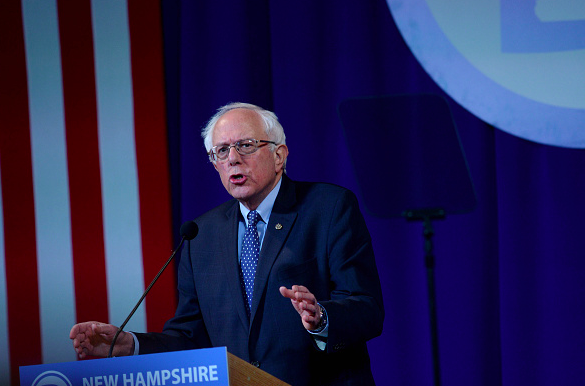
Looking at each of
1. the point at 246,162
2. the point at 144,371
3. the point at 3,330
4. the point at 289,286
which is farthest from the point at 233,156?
the point at 3,330

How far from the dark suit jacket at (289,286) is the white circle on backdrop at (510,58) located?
975mm

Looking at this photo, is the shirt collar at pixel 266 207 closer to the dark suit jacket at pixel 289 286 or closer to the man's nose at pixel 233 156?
the dark suit jacket at pixel 289 286

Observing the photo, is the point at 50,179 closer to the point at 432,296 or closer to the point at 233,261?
the point at 233,261

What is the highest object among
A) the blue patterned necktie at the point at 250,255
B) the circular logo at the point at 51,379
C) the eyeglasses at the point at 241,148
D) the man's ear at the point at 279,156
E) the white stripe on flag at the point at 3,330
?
the eyeglasses at the point at 241,148

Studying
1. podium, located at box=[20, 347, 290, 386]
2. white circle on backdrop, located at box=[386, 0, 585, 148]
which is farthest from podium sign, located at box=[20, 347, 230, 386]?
white circle on backdrop, located at box=[386, 0, 585, 148]

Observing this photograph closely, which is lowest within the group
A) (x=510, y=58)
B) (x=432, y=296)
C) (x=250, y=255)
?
(x=432, y=296)

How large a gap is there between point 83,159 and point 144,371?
1778mm

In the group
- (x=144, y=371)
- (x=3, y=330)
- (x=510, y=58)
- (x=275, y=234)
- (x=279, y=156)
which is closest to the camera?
(x=144, y=371)

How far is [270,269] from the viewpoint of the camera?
177cm

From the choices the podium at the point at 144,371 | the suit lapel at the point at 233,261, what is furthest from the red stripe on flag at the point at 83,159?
the podium at the point at 144,371

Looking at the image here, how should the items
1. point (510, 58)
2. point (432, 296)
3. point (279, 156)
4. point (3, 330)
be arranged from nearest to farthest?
point (432, 296) < point (279, 156) < point (510, 58) < point (3, 330)

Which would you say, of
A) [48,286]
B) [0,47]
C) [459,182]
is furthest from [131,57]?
[459,182]

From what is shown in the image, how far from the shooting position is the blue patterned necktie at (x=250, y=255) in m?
1.82

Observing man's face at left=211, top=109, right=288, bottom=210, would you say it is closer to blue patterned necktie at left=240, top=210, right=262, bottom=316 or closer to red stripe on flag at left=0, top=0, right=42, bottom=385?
blue patterned necktie at left=240, top=210, right=262, bottom=316
